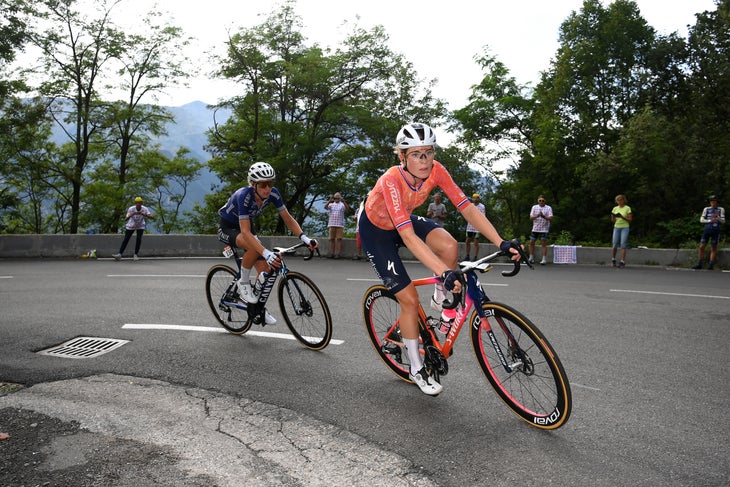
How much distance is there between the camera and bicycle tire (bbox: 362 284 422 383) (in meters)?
4.79

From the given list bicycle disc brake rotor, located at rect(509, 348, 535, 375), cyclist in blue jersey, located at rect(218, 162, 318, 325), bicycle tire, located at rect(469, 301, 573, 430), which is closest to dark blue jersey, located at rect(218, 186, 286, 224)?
cyclist in blue jersey, located at rect(218, 162, 318, 325)

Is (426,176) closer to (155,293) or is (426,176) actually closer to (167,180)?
(155,293)

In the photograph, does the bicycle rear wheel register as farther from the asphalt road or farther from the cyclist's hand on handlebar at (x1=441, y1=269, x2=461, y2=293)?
the cyclist's hand on handlebar at (x1=441, y1=269, x2=461, y2=293)

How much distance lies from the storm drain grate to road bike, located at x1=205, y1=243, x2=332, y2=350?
120 centimetres

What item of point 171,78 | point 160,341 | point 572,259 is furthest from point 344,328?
point 171,78

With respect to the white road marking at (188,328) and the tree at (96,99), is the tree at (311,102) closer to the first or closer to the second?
the tree at (96,99)

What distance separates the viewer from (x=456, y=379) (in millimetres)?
4824

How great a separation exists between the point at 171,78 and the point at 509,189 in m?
19.4

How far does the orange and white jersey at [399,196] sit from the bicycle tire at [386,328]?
27.2 inches

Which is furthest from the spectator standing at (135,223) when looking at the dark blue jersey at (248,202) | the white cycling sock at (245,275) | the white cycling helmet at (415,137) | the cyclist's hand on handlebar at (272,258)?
the white cycling helmet at (415,137)

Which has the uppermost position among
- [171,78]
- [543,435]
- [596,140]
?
[171,78]

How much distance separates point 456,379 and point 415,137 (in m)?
2.14

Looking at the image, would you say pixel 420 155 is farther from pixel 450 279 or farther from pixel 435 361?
pixel 435 361

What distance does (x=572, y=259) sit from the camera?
1631 cm
